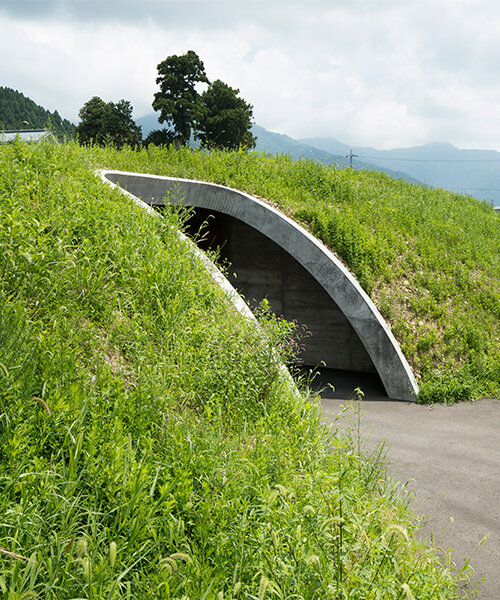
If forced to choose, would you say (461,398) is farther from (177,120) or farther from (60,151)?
(177,120)

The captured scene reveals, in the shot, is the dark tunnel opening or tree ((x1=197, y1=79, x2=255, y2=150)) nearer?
the dark tunnel opening

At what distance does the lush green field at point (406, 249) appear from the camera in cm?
832

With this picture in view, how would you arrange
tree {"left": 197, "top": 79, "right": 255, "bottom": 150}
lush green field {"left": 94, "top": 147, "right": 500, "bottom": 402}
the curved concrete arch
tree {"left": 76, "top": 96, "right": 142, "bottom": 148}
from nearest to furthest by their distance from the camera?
the curved concrete arch
lush green field {"left": 94, "top": 147, "right": 500, "bottom": 402}
tree {"left": 197, "top": 79, "right": 255, "bottom": 150}
tree {"left": 76, "top": 96, "right": 142, "bottom": 148}

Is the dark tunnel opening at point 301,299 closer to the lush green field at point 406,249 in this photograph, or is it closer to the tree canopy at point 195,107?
the lush green field at point 406,249

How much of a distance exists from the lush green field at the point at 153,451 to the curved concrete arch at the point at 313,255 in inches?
140

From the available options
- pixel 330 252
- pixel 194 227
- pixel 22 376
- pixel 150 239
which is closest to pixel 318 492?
pixel 22 376

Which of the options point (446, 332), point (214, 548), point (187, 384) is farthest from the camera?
point (446, 332)

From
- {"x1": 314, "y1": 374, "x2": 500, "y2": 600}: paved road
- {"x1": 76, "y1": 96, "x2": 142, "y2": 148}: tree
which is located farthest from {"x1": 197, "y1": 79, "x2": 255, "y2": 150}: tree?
{"x1": 314, "y1": 374, "x2": 500, "y2": 600}: paved road

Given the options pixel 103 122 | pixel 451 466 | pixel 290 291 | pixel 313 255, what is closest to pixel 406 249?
pixel 313 255

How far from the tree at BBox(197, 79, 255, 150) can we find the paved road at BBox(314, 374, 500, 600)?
34212mm

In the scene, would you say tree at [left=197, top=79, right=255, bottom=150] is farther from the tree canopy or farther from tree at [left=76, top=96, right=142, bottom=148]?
tree at [left=76, top=96, right=142, bottom=148]

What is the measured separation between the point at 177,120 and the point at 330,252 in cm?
3493

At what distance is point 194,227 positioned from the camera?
11914mm

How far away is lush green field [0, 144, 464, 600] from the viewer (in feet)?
7.19
